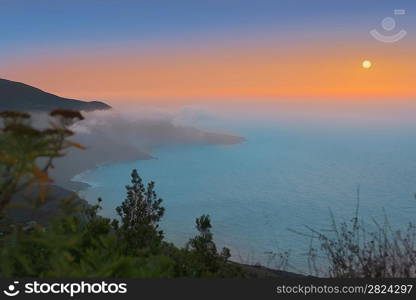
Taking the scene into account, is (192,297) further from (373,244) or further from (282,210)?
(282,210)

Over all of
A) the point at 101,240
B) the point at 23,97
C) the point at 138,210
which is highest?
the point at 23,97

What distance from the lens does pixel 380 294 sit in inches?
174

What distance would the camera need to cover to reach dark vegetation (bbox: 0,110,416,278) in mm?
3629

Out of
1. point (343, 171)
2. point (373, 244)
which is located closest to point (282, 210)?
point (343, 171)

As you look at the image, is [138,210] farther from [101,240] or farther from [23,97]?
[23,97]

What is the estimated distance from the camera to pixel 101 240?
5.09 metres

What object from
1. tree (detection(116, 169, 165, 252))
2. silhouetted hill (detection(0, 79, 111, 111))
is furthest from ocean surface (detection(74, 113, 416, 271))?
tree (detection(116, 169, 165, 252))

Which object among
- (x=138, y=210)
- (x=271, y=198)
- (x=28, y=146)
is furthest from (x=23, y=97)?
(x=28, y=146)

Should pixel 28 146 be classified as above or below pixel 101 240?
above

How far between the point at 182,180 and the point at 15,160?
174 metres

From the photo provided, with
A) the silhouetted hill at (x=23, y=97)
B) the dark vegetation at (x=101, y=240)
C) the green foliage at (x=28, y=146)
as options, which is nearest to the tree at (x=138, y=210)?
the dark vegetation at (x=101, y=240)

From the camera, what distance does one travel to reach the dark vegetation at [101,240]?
363 centimetres

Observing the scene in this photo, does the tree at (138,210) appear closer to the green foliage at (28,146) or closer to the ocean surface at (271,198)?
the green foliage at (28,146)

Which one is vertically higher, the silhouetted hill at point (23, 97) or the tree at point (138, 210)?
the silhouetted hill at point (23, 97)
